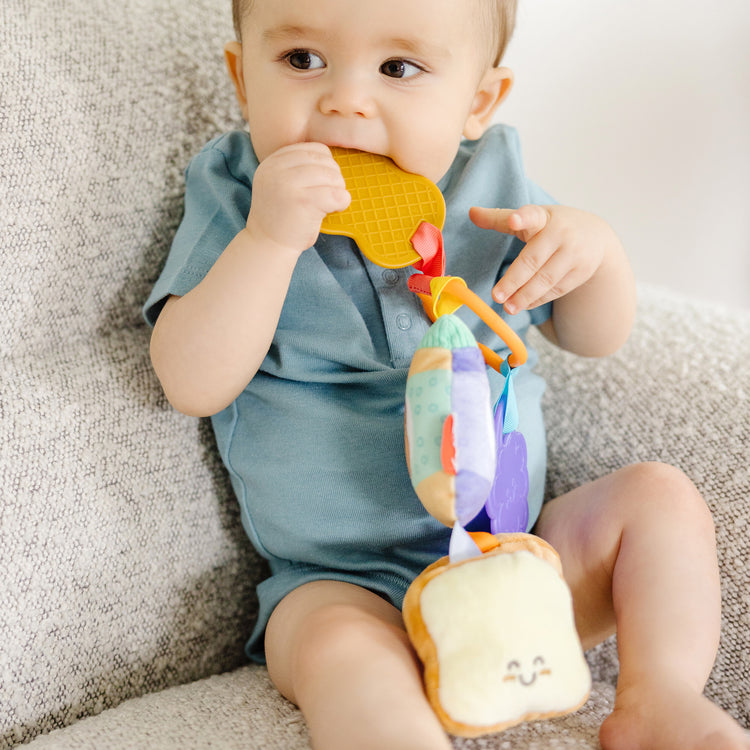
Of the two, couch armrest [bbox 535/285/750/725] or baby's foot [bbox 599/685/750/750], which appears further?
couch armrest [bbox 535/285/750/725]

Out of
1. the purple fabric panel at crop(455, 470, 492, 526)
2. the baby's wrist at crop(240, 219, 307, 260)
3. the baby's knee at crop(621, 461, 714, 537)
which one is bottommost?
the baby's knee at crop(621, 461, 714, 537)

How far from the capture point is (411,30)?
0.68 metres

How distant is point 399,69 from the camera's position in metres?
0.71

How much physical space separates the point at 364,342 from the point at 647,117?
0.84 metres

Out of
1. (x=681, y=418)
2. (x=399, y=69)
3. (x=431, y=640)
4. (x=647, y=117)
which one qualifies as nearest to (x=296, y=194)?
(x=399, y=69)

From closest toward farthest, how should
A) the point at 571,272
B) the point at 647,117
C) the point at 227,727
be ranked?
the point at 227,727
the point at 571,272
the point at 647,117

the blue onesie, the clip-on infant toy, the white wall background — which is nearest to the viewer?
the clip-on infant toy

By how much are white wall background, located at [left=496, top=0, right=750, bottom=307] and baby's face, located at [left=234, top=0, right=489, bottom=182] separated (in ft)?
2.14

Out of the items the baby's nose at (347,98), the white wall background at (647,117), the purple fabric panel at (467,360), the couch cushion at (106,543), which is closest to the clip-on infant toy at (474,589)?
the purple fabric panel at (467,360)

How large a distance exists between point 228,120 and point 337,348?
0.34m

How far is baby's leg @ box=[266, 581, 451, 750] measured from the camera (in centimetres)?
53

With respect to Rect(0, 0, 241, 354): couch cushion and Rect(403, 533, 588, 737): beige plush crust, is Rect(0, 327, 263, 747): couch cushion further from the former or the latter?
Rect(403, 533, 588, 737): beige plush crust

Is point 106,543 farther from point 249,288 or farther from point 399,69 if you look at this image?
point 399,69

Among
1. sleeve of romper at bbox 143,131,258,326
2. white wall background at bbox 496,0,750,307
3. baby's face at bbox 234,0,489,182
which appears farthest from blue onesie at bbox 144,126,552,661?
white wall background at bbox 496,0,750,307
